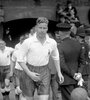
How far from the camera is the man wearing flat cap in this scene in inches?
226

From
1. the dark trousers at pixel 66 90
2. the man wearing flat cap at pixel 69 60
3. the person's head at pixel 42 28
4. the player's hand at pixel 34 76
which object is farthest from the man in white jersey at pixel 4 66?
the person's head at pixel 42 28

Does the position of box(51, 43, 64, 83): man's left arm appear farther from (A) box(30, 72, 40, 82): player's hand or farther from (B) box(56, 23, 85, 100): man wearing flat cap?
(A) box(30, 72, 40, 82): player's hand

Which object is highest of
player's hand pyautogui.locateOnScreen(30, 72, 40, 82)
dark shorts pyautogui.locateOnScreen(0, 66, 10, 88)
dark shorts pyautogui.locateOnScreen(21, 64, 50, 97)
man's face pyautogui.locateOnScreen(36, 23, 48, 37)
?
man's face pyautogui.locateOnScreen(36, 23, 48, 37)

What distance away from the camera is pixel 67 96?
590cm

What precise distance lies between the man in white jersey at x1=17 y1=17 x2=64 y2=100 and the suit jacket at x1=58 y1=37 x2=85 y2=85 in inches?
5.2

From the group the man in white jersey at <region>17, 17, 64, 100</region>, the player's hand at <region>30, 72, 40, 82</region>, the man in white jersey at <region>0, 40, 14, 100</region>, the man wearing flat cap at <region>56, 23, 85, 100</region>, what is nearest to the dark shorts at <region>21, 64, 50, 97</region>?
the man in white jersey at <region>17, 17, 64, 100</region>

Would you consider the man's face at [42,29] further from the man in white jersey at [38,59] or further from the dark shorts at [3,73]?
the dark shorts at [3,73]

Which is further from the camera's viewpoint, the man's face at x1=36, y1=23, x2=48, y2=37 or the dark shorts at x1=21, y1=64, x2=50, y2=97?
the dark shorts at x1=21, y1=64, x2=50, y2=97

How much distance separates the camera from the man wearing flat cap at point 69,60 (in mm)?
5750

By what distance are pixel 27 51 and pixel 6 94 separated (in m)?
3.23

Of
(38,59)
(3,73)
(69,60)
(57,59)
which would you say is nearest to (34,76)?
(38,59)

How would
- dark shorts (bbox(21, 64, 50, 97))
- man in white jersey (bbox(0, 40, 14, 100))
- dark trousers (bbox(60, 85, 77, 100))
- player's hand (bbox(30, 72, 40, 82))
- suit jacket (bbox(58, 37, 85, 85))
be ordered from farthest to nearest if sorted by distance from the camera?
man in white jersey (bbox(0, 40, 14, 100)) → dark trousers (bbox(60, 85, 77, 100)) → suit jacket (bbox(58, 37, 85, 85)) → dark shorts (bbox(21, 64, 50, 97)) → player's hand (bbox(30, 72, 40, 82))

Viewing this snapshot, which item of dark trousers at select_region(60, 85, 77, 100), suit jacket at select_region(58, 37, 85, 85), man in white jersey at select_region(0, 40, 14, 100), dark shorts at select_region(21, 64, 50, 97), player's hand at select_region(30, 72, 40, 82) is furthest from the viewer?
man in white jersey at select_region(0, 40, 14, 100)

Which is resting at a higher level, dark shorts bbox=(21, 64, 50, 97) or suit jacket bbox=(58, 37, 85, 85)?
suit jacket bbox=(58, 37, 85, 85)
